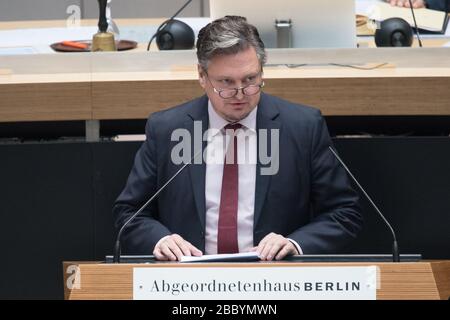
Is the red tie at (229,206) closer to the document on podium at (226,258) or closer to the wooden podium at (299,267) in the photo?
the document on podium at (226,258)

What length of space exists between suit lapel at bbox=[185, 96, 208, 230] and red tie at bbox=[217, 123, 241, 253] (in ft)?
0.12

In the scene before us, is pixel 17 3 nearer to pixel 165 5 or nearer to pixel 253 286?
pixel 165 5

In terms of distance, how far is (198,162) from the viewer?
77.9 inches

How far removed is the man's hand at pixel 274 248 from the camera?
171 cm

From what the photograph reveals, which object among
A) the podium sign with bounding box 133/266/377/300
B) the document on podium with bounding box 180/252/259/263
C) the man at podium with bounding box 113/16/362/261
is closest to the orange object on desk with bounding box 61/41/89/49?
the man at podium with bounding box 113/16/362/261

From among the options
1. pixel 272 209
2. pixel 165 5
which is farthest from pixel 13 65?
pixel 165 5

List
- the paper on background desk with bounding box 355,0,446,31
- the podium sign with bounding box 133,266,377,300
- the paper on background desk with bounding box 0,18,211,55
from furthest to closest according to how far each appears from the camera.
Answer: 1. the paper on background desk with bounding box 355,0,446,31
2. the paper on background desk with bounding box 0,18,211,55
3. the podium sign with bounding box 133,266,377,300

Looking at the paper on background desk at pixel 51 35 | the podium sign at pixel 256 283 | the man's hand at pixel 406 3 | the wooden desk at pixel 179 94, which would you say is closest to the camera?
the podium sign at pixel 256 283

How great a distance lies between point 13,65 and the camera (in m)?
2.40

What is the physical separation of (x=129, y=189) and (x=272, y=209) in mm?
274

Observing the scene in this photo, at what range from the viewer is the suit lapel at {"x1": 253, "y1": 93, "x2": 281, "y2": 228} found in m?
1.97

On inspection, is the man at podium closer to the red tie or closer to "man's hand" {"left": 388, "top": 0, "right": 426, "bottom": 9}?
the red tie

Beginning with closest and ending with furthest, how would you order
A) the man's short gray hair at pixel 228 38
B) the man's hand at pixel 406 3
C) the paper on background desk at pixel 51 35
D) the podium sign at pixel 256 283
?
the podium sign at pixel 256 283
the man's short gray hair at pixel 228 38
the paper on background desk at pixel 51 35
the man's hand at pixel 406 3

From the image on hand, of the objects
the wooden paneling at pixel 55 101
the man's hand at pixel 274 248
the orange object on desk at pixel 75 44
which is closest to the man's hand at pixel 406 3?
the orange object on desk at pixel 75 44
